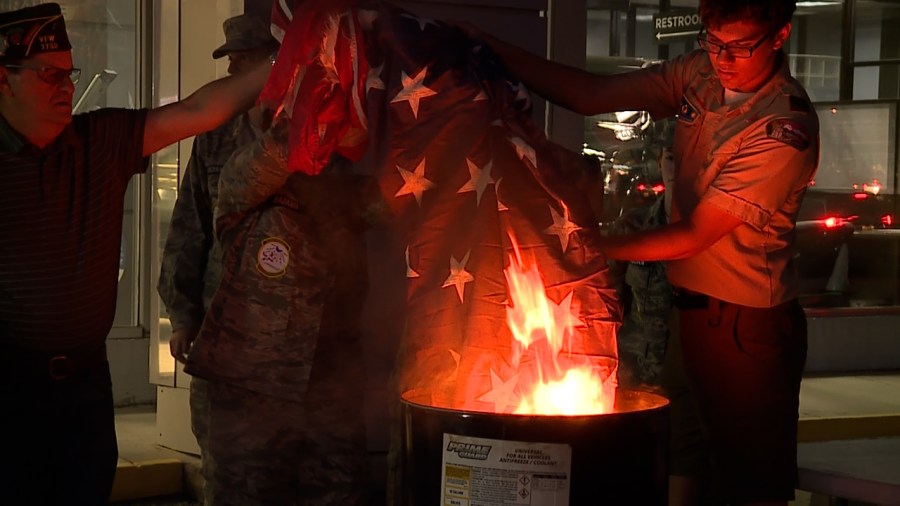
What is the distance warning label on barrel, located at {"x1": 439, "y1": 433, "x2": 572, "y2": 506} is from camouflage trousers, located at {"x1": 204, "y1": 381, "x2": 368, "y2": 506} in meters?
1.07

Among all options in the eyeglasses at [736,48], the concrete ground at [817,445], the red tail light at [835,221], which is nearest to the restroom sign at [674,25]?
the red tail light at [835,221]

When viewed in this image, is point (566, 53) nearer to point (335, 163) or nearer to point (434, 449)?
point (335, 163)

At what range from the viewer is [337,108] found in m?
3.50

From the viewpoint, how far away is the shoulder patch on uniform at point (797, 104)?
3670mm

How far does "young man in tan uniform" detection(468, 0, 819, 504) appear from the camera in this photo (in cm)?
364

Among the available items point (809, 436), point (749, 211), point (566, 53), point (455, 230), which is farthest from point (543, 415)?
point (809, 436)

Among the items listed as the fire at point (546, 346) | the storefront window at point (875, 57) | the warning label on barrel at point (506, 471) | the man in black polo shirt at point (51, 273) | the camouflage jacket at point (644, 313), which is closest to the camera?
the warning label on barrel at point (506, 471)

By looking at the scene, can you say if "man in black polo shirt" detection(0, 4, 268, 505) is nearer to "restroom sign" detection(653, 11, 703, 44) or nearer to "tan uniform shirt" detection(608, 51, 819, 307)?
"tan uniform shirt" detection(608, 51, 819, 307)

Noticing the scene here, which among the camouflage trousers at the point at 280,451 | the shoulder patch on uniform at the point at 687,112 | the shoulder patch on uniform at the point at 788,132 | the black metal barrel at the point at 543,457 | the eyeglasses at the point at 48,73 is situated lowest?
the camouflage trousers at the point at 280,451

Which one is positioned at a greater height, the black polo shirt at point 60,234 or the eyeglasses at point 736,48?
the eyeglasses at point 736,48

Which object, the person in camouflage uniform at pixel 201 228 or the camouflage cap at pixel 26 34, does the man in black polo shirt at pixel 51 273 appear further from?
the person in camouflage uniform at pixel 201 228

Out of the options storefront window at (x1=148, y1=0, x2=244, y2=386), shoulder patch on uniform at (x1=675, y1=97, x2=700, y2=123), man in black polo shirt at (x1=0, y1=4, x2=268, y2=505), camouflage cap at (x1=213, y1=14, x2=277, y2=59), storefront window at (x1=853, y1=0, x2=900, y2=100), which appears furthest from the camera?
storefront window at (x1=853, y1=0, x2=900, y2=100)

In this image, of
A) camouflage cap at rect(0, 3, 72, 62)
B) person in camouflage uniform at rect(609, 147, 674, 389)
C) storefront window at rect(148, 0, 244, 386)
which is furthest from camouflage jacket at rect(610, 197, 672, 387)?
camouflage cap at rect(0, 3, 72, 62)

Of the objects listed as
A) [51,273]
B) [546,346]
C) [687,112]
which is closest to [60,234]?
[51,273]
